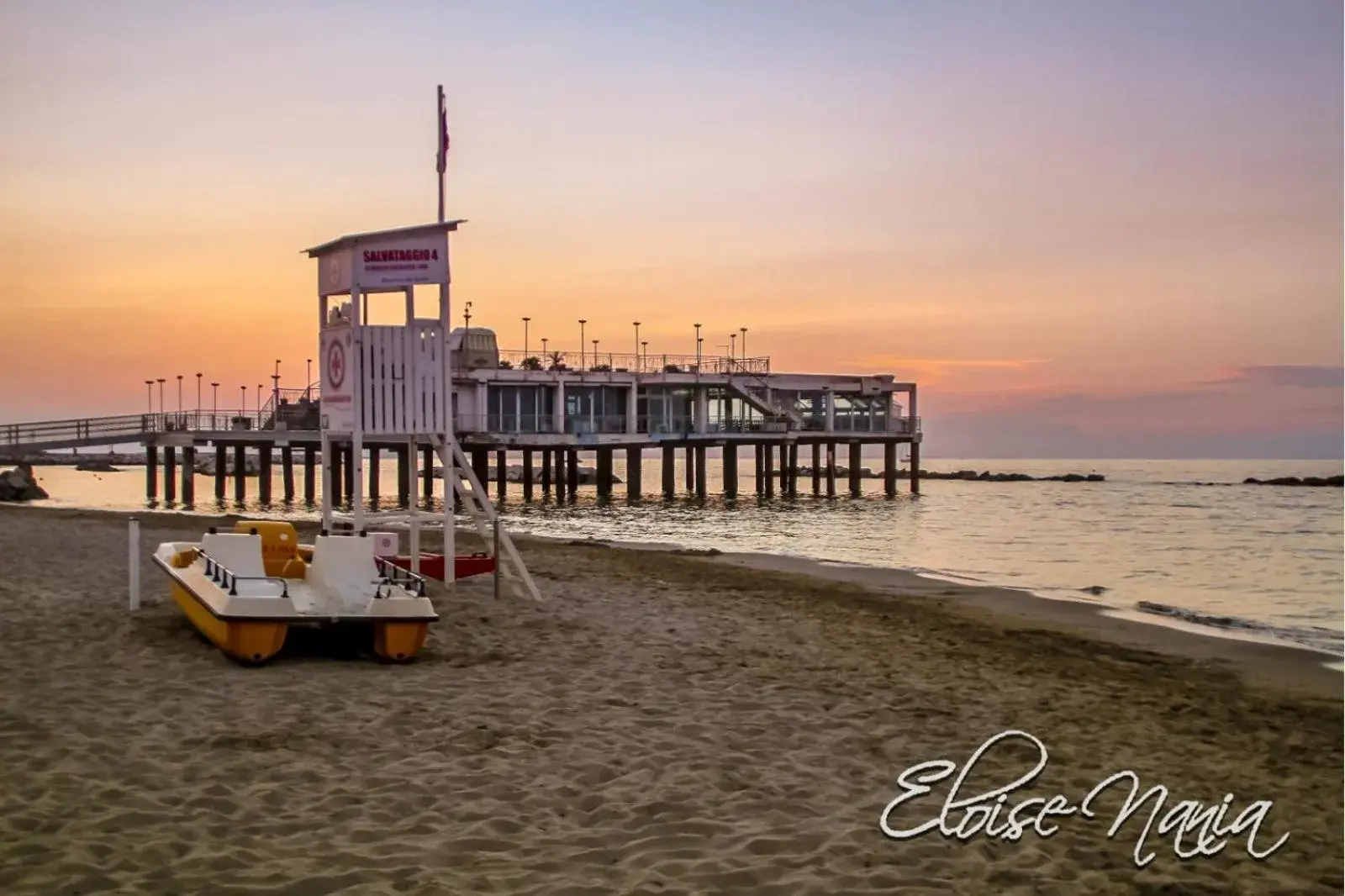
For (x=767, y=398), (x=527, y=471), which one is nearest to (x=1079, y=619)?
(x=527, y=471)

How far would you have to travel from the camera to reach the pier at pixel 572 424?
50.3 meters

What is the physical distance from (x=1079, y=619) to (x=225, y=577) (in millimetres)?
12022

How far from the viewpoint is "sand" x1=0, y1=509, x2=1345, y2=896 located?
A: 5.22 metres

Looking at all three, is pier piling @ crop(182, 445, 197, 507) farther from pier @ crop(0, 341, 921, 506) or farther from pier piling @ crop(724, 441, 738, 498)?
pier piling @ crop(724, 441, 738, 498)

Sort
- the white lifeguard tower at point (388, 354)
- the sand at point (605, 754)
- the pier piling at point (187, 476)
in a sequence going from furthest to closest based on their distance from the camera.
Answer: the pier piling at point (187, 476) < the white lifeguard tower at point (388, 354) < the sand at point (605, 754)

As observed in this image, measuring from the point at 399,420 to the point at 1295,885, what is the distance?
10.7 m

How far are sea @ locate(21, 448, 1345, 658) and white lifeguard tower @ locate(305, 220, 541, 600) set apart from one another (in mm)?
11219

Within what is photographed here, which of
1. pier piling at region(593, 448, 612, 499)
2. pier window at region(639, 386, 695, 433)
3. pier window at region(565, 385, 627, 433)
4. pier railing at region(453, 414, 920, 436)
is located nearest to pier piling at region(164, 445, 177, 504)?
pier railing at region(453, 414, 920, 436)

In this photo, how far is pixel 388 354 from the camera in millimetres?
13758

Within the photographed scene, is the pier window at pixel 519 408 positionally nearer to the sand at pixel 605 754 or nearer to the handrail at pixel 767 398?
the handrail at pixel 767 398

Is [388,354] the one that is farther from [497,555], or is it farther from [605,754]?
[605,754]

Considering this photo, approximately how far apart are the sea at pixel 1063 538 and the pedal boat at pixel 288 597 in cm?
1176

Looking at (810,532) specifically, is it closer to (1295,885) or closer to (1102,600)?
(1102,600)

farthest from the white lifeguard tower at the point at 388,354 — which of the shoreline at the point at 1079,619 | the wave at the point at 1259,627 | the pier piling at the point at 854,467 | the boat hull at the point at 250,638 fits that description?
the pier piling at the point at 854,467
